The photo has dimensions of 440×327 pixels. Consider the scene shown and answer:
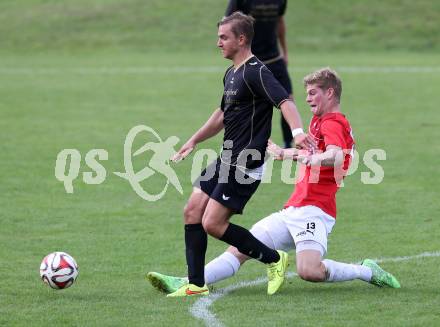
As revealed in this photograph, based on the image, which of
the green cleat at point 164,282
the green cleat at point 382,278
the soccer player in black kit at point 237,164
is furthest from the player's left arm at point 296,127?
the green cleat at point 164,282

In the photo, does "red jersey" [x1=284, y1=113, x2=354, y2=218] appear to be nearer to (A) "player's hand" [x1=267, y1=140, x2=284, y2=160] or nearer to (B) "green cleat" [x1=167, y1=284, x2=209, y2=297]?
(A) "player's hand" [x1=267, y1=140, x2=284, y2=160]

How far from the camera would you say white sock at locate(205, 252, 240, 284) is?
25.8 ft

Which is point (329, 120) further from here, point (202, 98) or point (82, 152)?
point (202, 98)

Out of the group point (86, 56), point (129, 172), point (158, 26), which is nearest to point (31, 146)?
point (129, 172)

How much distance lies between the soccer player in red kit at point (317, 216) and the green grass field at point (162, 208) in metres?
0.16

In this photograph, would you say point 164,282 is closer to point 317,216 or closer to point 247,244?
point 247,244

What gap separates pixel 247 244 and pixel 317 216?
22.9 inches

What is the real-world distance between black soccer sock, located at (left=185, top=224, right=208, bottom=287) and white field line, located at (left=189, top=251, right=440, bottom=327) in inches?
6.5

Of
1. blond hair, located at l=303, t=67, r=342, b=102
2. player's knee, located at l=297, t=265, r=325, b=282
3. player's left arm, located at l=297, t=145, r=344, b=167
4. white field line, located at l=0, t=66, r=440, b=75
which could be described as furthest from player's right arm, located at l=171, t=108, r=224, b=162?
white field line, located at l=0, t=66, r=440, b=75

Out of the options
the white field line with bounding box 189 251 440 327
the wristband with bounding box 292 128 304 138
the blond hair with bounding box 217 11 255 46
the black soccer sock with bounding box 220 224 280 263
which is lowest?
the white field line with bounding box 189 251 440 327

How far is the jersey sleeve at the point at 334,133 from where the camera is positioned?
747 cm

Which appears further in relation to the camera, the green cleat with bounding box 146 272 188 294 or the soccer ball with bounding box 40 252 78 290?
the green cleat with bounding box 146 272 188 294

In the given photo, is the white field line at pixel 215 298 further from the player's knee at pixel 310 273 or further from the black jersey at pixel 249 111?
the black jersey at pixel 249 111

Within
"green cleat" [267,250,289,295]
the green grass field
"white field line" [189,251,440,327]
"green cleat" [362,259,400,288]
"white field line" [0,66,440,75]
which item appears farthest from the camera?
"white field line" [0,66,440,75]
